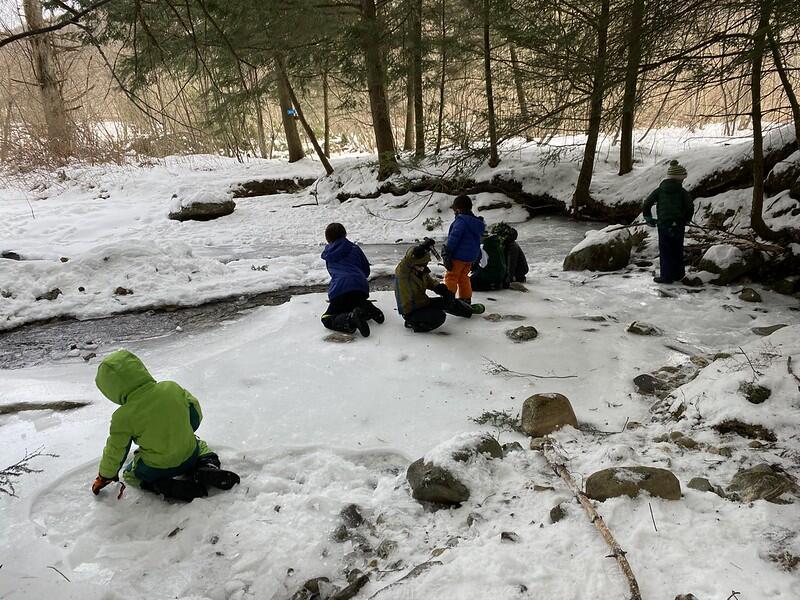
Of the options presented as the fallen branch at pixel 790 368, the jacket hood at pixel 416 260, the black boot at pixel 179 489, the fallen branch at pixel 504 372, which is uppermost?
the jacket hood at pixel 416 260

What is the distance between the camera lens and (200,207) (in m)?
14.3

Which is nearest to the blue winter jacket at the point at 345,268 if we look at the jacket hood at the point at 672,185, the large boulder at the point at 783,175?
the jacket hood at the point at 672,185

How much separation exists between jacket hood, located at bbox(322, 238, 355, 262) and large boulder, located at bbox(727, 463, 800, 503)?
166 inches

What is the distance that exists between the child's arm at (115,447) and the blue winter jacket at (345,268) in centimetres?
301

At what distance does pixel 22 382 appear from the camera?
491 centimetres

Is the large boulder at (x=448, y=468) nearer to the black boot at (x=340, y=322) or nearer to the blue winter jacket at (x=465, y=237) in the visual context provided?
the black boot at (x=340, y=322)

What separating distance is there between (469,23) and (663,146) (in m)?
6.34

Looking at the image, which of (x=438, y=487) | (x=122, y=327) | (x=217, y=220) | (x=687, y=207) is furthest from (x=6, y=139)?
(x=438, y=487)

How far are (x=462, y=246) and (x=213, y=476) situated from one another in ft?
13.3

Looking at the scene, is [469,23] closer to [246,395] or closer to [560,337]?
[560,337]

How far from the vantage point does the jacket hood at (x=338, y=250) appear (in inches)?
226

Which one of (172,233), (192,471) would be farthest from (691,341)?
(172,233)

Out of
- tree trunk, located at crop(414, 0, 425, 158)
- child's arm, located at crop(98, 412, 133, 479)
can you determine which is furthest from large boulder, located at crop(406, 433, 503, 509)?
tree trunk, located at crop(414, 0, 425, 158)

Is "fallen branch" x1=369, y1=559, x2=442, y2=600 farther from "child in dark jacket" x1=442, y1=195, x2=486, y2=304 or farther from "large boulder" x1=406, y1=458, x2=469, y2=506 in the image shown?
"child in dark jacket" x1=442, y1=195, x2=486, y2=304
